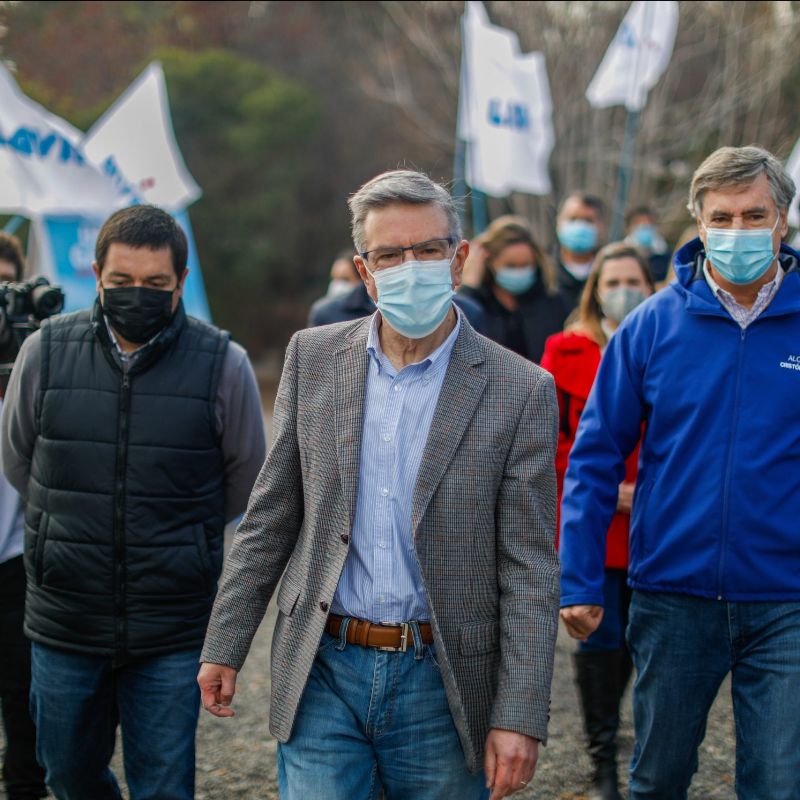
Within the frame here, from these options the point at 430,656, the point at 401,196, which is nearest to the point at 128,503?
the point at 430,656

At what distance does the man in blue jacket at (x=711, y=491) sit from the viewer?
3.25m

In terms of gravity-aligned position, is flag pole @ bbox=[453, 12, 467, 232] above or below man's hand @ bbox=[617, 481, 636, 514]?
above

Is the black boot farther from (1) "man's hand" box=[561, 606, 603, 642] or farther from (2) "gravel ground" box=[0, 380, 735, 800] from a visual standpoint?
(1) "man's hand" box=[561, 606, 603, 642]

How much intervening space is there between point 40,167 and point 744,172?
18.4 ft

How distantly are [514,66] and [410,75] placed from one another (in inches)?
440

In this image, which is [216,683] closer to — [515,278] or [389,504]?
[389,504]

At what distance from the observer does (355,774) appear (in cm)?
277

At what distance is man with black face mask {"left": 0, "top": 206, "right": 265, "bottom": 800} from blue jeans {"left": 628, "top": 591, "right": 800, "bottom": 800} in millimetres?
1381

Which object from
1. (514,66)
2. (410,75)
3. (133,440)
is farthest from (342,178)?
(133,440)

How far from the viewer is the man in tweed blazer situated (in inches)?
107

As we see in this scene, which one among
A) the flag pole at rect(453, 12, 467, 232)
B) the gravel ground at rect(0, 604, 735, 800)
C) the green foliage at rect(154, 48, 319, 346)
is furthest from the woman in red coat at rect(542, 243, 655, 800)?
the green foliage at rect(154, 48, 319, 346)

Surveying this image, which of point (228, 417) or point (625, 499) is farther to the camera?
point (625, 499)

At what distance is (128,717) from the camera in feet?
12.1

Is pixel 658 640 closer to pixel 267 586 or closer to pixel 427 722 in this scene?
pixel 427 722
